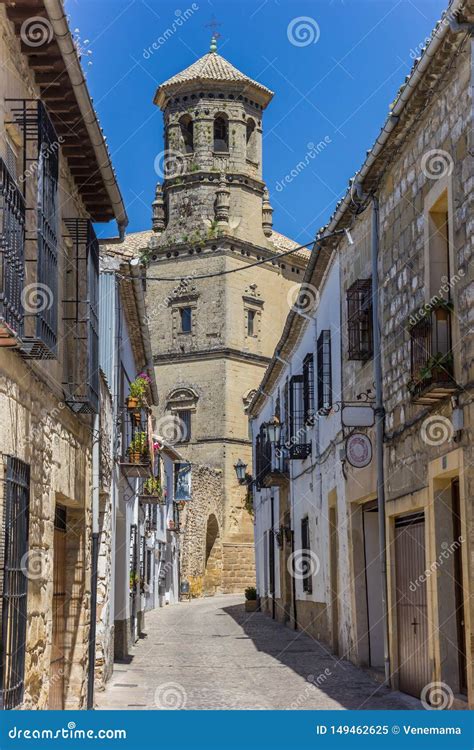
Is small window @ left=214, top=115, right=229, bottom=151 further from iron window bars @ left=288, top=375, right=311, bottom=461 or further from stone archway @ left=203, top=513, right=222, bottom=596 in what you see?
iron window bars @ left=288, top=375, right=311, bottom=461

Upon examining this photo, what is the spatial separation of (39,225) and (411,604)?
19.9ft

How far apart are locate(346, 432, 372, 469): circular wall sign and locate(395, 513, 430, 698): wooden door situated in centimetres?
103

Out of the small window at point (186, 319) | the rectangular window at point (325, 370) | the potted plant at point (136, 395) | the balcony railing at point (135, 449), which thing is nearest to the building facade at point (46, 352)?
the potted plant at point (136, 395)

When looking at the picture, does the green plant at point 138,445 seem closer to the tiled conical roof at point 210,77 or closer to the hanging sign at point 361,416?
the hanging sign at point 361,416

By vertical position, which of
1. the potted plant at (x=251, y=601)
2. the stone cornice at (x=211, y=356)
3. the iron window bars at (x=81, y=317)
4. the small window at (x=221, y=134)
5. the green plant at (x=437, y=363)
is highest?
the small window at (x=221, y=134)

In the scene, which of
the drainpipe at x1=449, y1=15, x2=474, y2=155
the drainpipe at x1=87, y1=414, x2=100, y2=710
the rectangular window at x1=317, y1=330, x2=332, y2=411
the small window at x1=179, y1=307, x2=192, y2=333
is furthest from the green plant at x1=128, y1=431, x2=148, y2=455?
the small window at x1=179, y1=307, x2=192, y2=333

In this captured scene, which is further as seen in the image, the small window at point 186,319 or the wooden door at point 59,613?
the small window at point 186,319

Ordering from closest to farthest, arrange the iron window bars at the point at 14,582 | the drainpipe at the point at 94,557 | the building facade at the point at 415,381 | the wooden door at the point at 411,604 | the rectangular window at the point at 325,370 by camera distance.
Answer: the iron window bars at the point at 14,582, the building facade at the point at 415,381, the drainpipe at the point at 94,557, the wooden door at the point at 411,604, the rectangular window at the point at 325,370

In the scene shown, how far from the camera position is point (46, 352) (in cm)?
711

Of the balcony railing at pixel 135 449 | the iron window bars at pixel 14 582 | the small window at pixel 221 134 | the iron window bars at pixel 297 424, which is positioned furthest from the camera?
the small window at pixel 221 134

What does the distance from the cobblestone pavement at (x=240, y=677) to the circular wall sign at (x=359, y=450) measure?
257cm

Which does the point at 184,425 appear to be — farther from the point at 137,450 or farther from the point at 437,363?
the point at 437,363

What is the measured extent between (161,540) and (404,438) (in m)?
27.4

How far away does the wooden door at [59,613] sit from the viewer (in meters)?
9.72
